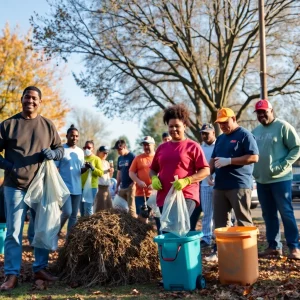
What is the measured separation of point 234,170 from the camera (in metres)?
5.88

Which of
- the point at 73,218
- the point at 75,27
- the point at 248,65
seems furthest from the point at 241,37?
the point at 73,218

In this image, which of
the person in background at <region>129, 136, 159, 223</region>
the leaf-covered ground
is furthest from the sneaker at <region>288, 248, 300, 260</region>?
the person in background at <region>129, 136, 159, 223</region>

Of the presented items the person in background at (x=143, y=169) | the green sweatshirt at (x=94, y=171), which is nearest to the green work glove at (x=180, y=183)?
the person in background at (x=143, y=169)

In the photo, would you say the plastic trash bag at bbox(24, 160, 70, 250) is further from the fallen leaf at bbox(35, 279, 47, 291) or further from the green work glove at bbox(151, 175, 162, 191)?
the green work glove at bbox(151, 175, 162, 191)

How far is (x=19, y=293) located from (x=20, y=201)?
101 centimetres

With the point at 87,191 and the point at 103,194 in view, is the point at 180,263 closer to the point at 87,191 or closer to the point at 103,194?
the point at 87,191

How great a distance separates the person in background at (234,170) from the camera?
576 cm

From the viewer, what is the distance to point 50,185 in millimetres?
5516

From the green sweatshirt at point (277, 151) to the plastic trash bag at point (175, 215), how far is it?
5.83ft

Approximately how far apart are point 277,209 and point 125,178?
411cm

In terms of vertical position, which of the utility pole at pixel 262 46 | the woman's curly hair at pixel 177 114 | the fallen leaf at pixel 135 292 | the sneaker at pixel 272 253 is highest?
the utility pole at pixel 262 46

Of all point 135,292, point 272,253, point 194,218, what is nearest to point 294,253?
point 272,253

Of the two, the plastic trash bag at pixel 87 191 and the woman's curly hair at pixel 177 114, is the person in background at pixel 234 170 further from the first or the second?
the plastic trash bag at pixel 87 191

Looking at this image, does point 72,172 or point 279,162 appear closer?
point 279,162
